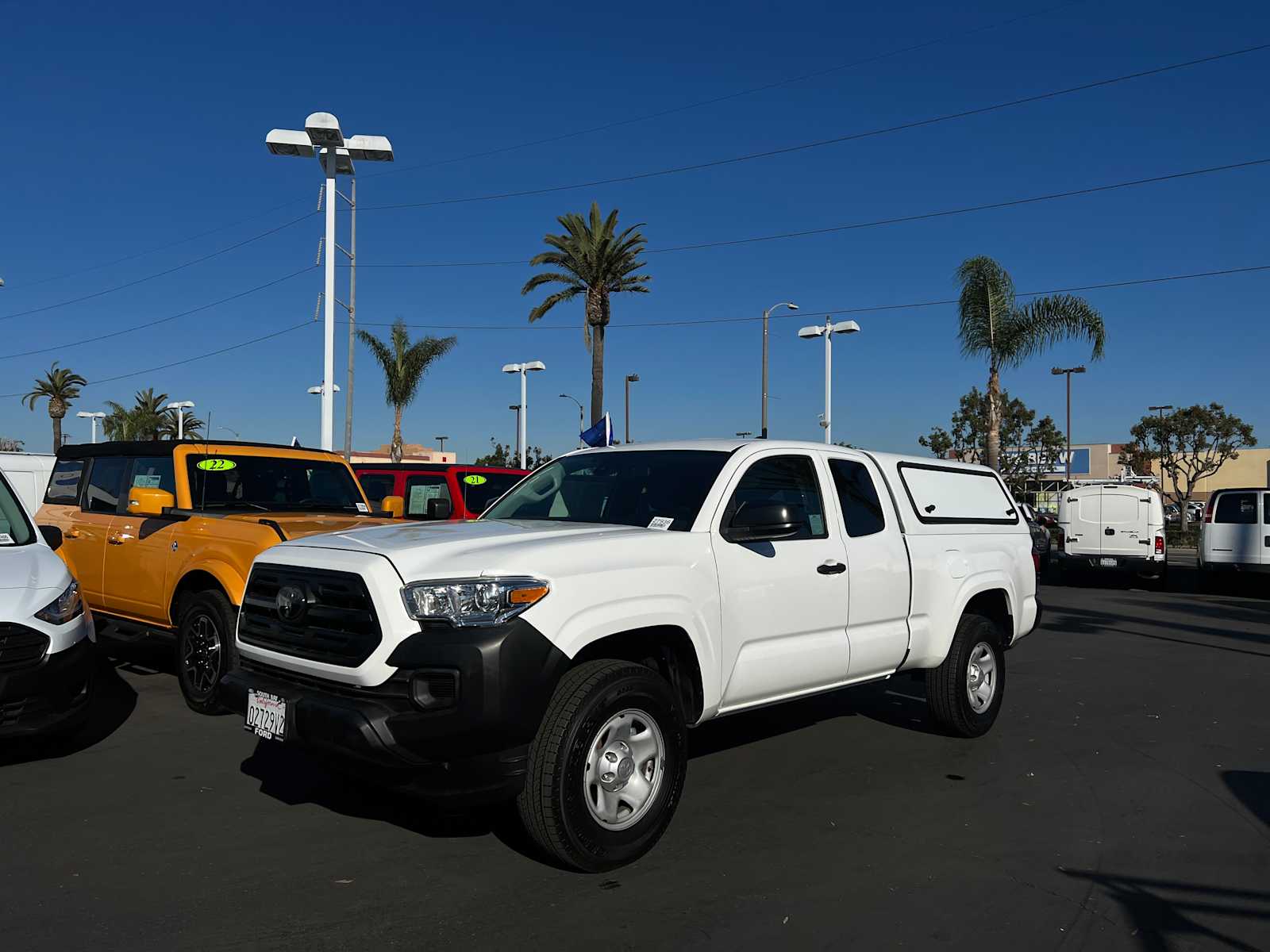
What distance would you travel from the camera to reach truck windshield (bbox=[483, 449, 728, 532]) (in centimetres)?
529

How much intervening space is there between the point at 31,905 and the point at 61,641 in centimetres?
208

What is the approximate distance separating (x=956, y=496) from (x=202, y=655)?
540 centimetres

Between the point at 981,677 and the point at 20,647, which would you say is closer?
the point at 20,647

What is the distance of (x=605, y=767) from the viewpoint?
437cm

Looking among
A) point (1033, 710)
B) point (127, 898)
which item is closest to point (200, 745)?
point (127, 898)

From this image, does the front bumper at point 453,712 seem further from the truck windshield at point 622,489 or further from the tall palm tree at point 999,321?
the tall palm tree at point 999,321

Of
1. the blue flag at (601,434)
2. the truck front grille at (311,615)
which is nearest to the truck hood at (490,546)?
the truck front grille at (311,615)

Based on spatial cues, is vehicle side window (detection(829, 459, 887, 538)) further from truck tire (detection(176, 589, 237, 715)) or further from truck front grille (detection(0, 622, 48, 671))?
truck front grille (detection(0, 622, 48, 671))

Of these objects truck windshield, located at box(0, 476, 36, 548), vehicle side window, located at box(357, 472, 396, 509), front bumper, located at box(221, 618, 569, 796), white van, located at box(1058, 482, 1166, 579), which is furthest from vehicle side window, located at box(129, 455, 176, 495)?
white van, located at box(1058, 482, 1166, 579)

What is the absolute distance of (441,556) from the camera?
4.30m

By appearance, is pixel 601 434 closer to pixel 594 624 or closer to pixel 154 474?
pixel 154 474

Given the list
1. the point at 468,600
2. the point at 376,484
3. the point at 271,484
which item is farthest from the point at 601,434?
the point at 468,600

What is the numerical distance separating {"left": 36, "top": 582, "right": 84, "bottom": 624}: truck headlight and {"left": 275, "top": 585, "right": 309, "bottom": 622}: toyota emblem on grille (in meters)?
1.89

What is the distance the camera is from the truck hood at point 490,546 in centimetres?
419
